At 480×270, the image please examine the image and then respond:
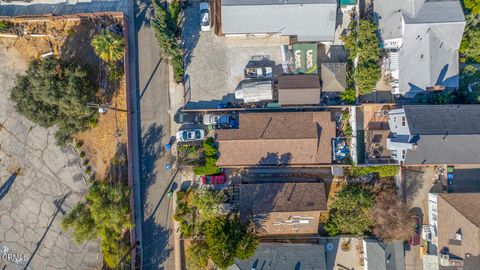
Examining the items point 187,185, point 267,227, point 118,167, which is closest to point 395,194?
point 267,227

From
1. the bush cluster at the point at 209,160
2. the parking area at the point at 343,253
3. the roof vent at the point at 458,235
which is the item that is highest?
the bush cluster at the point at 209,160

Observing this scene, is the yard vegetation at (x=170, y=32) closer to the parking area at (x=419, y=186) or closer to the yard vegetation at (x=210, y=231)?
the yard vegetation at (x=210, y=231)

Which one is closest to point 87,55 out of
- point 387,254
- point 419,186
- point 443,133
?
point 443,133

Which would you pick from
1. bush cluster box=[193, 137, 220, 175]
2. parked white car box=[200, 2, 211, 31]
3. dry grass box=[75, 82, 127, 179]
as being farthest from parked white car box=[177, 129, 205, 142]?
parked white car box=[200, 2, 211, 31]

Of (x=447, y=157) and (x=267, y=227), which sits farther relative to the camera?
(x=267, y=227)

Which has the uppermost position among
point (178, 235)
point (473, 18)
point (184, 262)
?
point (473, 18)

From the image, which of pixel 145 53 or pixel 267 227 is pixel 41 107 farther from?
pixel 267 227

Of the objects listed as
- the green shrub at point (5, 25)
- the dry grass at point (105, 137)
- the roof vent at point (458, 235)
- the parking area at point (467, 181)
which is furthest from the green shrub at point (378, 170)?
the green shrub at point (5, 25)
